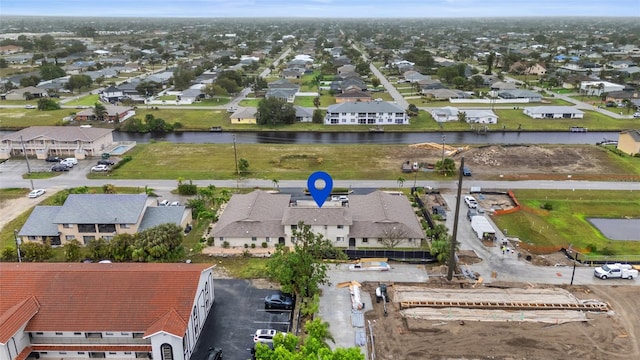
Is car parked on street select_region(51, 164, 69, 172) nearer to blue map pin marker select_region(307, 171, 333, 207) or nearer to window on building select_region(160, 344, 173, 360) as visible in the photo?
blue map pin marker select_region(307, 171, 333, 207)

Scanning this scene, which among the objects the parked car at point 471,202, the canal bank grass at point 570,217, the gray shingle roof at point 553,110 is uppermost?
the gray shingle roof at point 553,110

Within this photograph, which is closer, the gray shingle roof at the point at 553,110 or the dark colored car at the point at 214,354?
the dark colored car at the point at 214,354

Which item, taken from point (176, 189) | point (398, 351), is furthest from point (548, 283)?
point (176, 189)

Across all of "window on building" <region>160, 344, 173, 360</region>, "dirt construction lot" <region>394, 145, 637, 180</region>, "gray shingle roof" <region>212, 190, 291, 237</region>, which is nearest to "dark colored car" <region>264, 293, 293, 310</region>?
"window on building" <region>160, 344, 173, 360</region>

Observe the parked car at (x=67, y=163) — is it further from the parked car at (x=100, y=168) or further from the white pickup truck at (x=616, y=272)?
the white pickup truck at (x=616, y=272)

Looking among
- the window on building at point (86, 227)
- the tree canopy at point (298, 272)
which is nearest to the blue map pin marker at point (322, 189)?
the tree canopy at point (298, 272)

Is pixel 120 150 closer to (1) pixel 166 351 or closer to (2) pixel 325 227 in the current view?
(2) pixel 325 227
